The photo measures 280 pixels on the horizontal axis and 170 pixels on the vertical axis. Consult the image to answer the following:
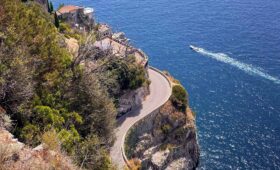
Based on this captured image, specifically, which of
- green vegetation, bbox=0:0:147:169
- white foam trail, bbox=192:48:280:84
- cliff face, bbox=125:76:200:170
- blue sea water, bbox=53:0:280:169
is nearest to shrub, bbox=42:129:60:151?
green vegetation, bbox=0:0:147:169

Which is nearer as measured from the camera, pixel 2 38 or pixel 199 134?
pixel 2 38

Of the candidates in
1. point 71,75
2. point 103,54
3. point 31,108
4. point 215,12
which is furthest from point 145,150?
point 215,12

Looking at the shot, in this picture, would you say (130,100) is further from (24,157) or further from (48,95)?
(24,157)

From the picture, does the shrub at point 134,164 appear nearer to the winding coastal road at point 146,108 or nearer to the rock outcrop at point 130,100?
the winding coastal road at point 146,108

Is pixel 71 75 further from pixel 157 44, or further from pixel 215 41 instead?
pixel 215 41

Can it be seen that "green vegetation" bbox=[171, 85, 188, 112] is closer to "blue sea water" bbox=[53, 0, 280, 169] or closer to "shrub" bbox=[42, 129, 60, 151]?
"blue sea water" bbox=[53, 0, 280, 169]

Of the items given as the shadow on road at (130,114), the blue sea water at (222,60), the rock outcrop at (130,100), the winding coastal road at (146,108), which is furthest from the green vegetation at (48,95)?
the blue sea water at (222,60)

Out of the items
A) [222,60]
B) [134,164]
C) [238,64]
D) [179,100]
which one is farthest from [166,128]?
[222,60]
